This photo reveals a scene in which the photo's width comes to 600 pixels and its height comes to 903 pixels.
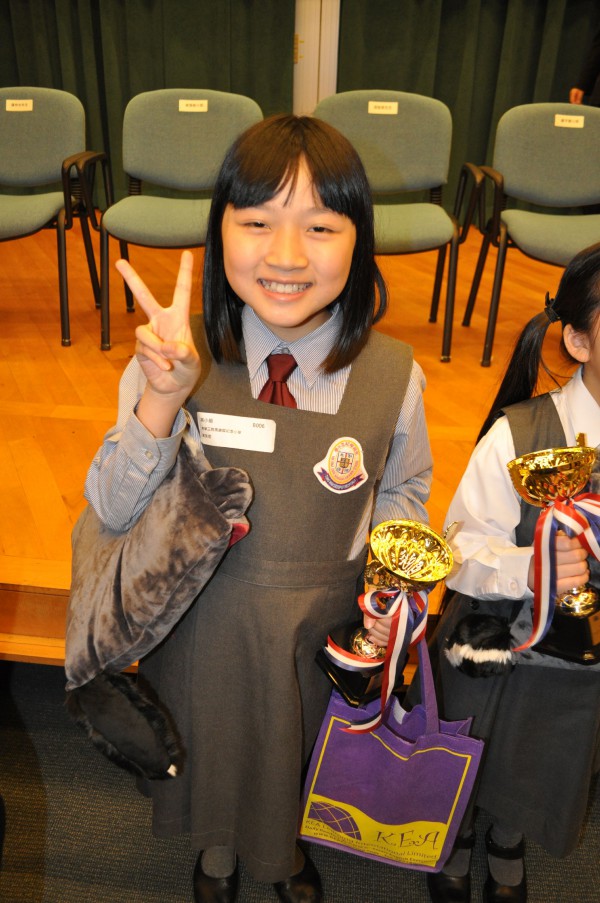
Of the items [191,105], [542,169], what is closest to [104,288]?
[191,105]

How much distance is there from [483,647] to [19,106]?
3.07m

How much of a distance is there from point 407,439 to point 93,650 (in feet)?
1.90

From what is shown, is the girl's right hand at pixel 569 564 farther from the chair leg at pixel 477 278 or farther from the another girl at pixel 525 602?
the chair leg at pixel 477 278

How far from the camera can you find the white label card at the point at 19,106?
325cm

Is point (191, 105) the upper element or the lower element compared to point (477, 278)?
upper

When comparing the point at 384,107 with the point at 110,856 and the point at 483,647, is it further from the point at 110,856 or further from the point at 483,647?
the point at 110,856

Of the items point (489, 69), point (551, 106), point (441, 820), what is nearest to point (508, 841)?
point (441, 820)

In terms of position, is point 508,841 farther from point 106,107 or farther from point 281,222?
point 106,107

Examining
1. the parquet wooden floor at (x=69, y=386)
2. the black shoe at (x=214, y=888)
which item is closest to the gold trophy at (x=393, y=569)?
the black shoe at (x=214, y=888)

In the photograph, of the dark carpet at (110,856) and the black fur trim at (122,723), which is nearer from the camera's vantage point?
the black fur trim at (122,723)

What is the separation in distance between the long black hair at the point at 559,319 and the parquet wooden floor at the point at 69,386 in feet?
2.02

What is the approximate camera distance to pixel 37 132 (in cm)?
329

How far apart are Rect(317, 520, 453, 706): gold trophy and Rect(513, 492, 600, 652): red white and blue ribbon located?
0.41 feet

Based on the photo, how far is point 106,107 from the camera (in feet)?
16.6
